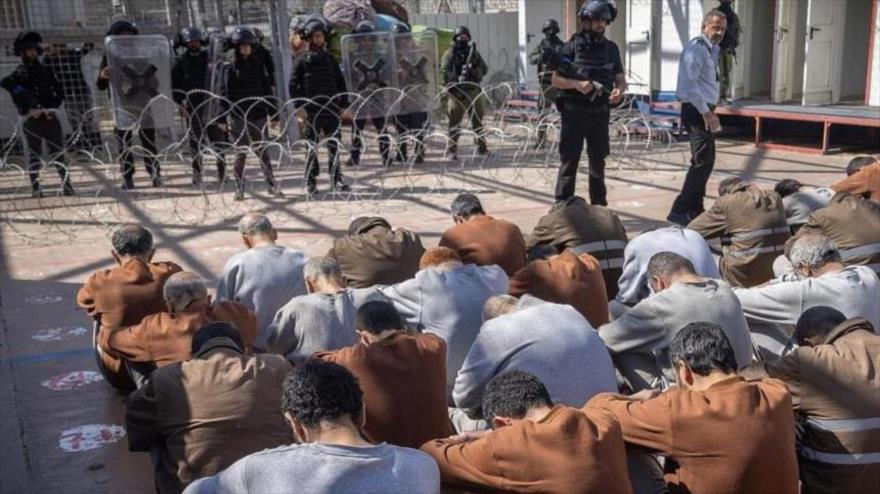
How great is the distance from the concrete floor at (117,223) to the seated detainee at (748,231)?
2070mm

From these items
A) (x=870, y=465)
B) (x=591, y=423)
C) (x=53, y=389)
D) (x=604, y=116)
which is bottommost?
(x=53, y=389)

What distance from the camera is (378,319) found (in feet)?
10.1

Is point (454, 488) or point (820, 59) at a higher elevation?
point (820, 59)

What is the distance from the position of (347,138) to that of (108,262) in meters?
5.66

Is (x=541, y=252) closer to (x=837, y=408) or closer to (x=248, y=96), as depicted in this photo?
(x=837, y=408)

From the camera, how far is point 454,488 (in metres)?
2.47

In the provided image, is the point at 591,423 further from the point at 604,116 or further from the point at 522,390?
the point at 604,116

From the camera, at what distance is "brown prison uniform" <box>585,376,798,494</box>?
8.11ft

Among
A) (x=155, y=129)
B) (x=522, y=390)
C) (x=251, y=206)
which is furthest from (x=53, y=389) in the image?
(x=155, y=129)

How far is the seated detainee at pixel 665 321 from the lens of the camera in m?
3.24

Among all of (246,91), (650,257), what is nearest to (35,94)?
(246,91)

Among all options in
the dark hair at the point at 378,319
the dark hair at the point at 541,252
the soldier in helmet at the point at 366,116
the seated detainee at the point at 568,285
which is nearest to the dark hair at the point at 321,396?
the dark hair at the point at 378,319

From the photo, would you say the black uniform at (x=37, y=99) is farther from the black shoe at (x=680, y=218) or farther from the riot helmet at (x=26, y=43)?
the black shoe at (x=680, y=218)

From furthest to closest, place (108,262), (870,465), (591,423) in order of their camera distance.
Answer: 1. (108,262)
2. (870,465)
3. (591,423)
